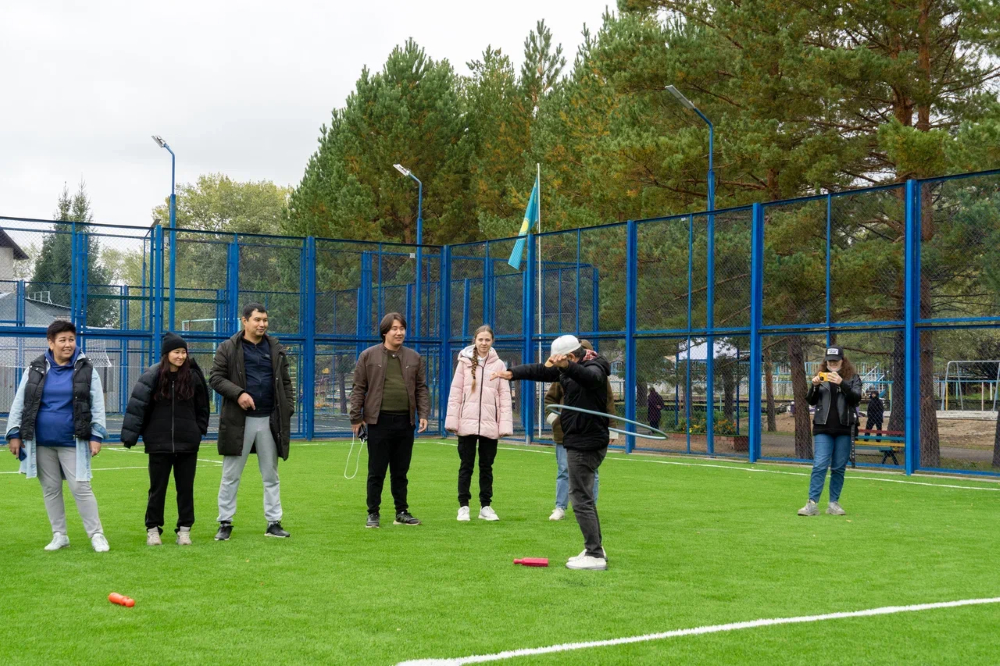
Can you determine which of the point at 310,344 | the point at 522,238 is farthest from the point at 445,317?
the point at 310,344

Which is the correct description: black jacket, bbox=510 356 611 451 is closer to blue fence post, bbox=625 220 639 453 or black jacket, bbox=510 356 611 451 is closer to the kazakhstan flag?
blue fence post, bbox=625 220 639 453

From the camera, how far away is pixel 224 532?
977 cm

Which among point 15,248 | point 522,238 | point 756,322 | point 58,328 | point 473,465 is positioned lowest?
point 473,465

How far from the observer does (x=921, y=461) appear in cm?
1905

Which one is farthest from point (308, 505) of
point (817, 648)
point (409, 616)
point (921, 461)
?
point (921, 461)

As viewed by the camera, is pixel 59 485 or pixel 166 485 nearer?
pixel 59 485

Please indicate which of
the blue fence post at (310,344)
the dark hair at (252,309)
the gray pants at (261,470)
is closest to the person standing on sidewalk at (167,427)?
the gray pants at (261,470)

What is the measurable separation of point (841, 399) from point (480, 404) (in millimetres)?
3813

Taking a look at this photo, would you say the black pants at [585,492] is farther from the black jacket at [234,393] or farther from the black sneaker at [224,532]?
the black sneaker at [224,532]

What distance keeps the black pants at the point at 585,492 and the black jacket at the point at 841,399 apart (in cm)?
438

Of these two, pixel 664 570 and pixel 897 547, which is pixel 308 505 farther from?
pixel 897 547

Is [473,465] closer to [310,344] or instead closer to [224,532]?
[224,532]

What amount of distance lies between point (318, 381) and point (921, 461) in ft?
58.0

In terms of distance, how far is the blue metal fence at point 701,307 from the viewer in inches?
744
